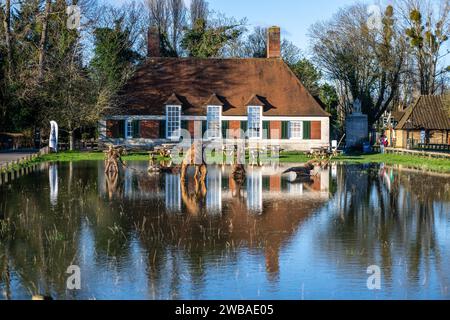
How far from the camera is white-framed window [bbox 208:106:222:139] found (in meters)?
49.1

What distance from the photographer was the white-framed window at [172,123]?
48844mm

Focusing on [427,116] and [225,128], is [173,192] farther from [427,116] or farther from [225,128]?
[427,116]

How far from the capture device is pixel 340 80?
2473 inches

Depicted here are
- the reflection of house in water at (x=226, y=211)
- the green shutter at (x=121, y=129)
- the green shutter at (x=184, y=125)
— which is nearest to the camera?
the reflection of house in water at (x=226, y=211)

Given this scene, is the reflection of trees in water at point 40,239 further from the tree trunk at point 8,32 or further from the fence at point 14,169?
the tree trunk at point 8,32

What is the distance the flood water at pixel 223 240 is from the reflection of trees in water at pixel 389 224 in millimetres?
32

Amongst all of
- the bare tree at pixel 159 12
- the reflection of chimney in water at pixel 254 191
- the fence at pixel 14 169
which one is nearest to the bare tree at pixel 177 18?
the bare tree at pixel 159 12

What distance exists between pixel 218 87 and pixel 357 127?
13797 millimetres

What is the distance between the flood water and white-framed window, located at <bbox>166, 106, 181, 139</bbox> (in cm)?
2363

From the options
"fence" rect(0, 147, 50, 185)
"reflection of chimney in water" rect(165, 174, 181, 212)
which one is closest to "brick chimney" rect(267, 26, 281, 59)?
"fence" rect(0, 147, 50, 185)

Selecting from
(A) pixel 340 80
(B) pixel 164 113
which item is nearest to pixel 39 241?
(B) pixel 164 113

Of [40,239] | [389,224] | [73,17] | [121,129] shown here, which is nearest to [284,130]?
[121,129]

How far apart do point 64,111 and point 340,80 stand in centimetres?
2743

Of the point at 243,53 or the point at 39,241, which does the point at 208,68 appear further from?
the point at 39,241
